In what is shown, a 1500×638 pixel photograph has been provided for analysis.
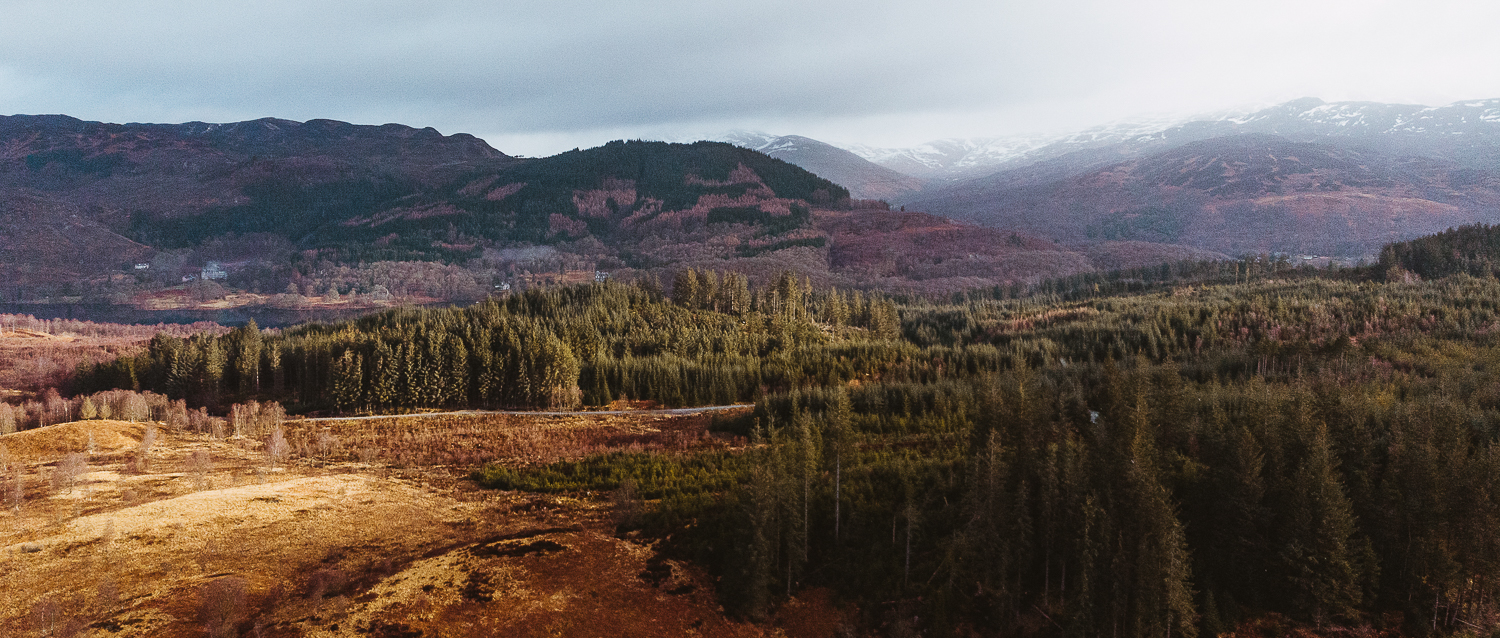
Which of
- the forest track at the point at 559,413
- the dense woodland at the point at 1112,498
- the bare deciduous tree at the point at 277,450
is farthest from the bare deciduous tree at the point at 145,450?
the dense woodland at the point at 1112,498

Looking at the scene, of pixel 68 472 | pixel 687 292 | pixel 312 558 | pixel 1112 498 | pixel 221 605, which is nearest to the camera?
pixel 221 605

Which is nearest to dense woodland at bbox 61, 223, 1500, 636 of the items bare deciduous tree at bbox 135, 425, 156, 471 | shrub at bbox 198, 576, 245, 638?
shrub at bbox 198, 576, 245, 638

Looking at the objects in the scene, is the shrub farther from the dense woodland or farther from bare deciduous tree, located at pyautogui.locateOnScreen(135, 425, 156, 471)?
bare deciduous tree, located at pyautogui.locateOnScreen(135, 425, 156, 471)

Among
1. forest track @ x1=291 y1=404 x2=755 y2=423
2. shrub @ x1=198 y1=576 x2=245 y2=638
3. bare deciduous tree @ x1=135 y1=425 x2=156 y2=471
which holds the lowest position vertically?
forest track @ x1=291 y1=404 x2=755 y2=423

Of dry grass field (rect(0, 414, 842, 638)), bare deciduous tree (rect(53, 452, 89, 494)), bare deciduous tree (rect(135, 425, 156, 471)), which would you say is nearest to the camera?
dry grass field (rect(0, 414, 842, 638))

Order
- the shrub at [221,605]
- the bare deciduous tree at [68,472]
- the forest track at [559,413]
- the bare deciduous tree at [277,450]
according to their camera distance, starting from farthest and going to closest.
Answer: the forest track at [559,413], the bare deciduous tree at [277,450], the bare deciduous tree at [68,472], the shrub at [221,605]

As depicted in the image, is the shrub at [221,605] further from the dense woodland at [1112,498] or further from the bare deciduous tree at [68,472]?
the bare deciduous tree at [68,472]

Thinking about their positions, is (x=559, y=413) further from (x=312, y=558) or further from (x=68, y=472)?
(x=312, y=558)

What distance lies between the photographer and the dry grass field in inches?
1070

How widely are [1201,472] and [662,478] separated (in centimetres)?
3082

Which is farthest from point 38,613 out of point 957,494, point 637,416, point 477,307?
point 477,307

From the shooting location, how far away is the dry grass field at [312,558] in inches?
1070

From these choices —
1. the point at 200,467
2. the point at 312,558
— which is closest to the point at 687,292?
the point at 200,467

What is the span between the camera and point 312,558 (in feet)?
106
